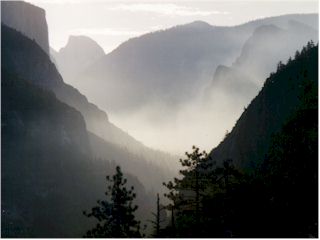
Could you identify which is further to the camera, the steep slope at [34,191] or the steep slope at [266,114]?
the steep slope at [34,191]

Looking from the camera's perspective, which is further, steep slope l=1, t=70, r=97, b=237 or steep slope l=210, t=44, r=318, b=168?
steep slope l=1, t=70, r=97, b=237

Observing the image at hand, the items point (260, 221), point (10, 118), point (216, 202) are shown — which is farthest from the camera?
point (10, 118)

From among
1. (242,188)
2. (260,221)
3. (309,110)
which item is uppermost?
(309,110)

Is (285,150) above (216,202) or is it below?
above

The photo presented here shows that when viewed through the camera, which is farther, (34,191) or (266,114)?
(34,191)

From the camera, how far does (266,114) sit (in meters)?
137

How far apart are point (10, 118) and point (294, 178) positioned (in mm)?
179465

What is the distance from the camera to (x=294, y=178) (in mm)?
29156

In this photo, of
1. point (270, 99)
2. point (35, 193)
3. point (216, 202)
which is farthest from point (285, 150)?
point (35, 193)

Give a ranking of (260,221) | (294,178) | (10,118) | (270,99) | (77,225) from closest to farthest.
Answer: (294,178) < (260,221) < (270,99) < (77,225) < (10,118)

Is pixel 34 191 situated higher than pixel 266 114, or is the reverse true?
pixel 266 114

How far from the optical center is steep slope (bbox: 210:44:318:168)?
126m

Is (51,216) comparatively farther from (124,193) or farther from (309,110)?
(309,110)

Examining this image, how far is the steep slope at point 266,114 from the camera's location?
12638 centimetres
